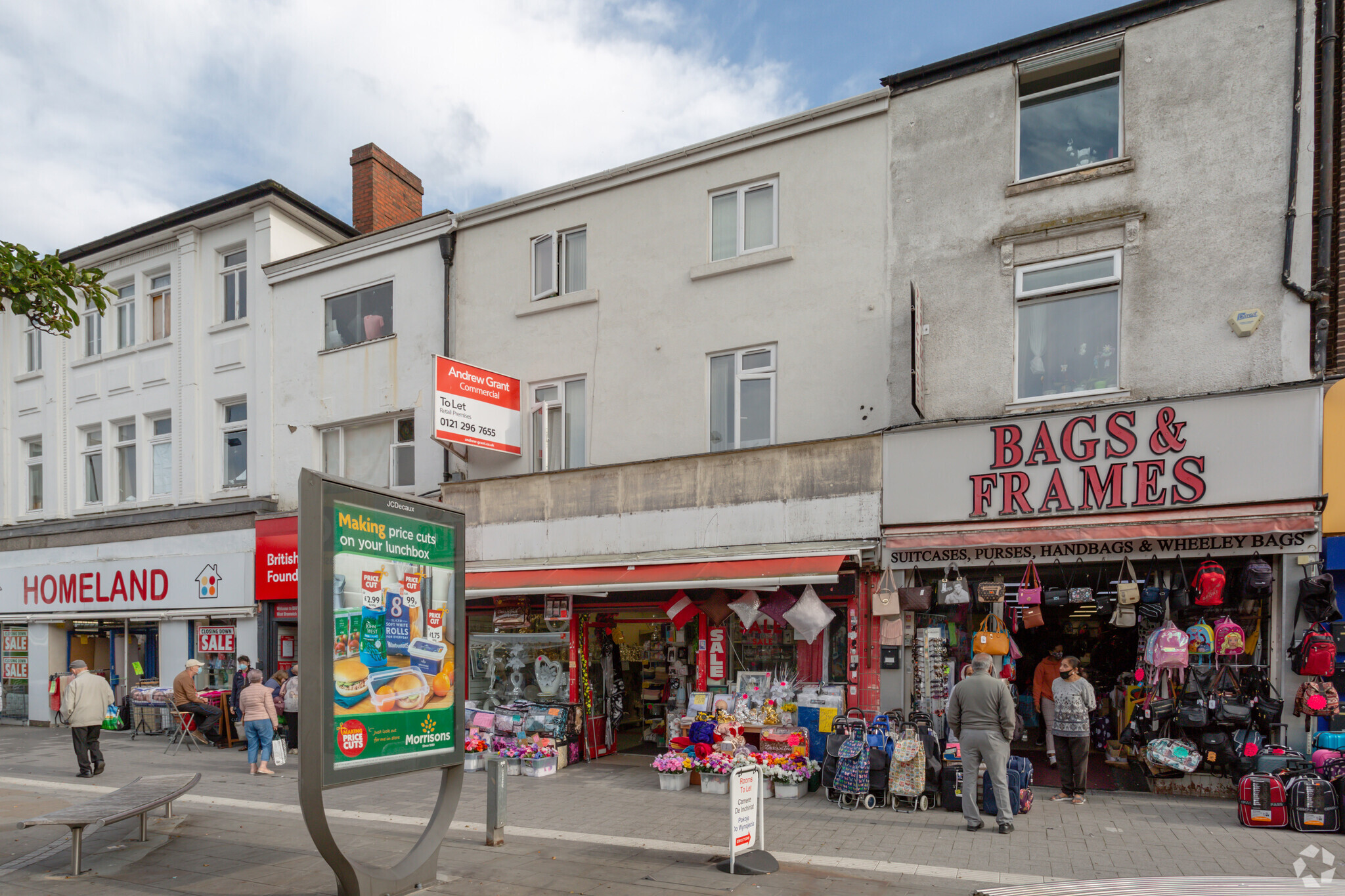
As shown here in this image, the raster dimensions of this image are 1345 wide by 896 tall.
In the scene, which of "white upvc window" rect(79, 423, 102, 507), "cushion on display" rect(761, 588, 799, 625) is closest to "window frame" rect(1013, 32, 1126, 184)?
"cushion on display" rect(761, 588, 799, 625)

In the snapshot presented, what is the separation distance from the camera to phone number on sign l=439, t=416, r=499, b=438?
1335 centimetres

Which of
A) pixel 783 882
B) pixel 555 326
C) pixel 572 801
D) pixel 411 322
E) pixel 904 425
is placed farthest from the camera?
pixel 411 322

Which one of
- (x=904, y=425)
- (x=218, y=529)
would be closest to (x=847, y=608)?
(x=904, y=425)

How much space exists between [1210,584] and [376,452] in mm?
13074

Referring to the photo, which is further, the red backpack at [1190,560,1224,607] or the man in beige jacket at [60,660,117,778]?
the man in beige jacket at [60,660,117,778]

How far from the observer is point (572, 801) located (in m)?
10.4

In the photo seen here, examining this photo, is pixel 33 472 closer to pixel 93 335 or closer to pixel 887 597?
pixel 93 335

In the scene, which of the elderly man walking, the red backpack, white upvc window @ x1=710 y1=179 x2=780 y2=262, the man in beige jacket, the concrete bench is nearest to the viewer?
the concrete bench

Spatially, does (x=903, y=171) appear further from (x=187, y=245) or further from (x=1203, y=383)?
(x=187, y=245)

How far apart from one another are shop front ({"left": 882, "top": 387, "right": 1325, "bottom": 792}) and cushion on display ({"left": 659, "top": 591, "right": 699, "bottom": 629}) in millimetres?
2811

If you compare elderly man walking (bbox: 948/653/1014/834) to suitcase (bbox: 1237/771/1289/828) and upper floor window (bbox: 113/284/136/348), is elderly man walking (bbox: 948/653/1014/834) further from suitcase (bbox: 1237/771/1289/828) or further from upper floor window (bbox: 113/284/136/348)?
upper floor window (bbox: 113/284/136/348)

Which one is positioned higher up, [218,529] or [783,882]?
[218,529]

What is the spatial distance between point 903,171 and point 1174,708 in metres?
7.19

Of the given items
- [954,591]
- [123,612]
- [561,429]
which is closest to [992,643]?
[954,591]
